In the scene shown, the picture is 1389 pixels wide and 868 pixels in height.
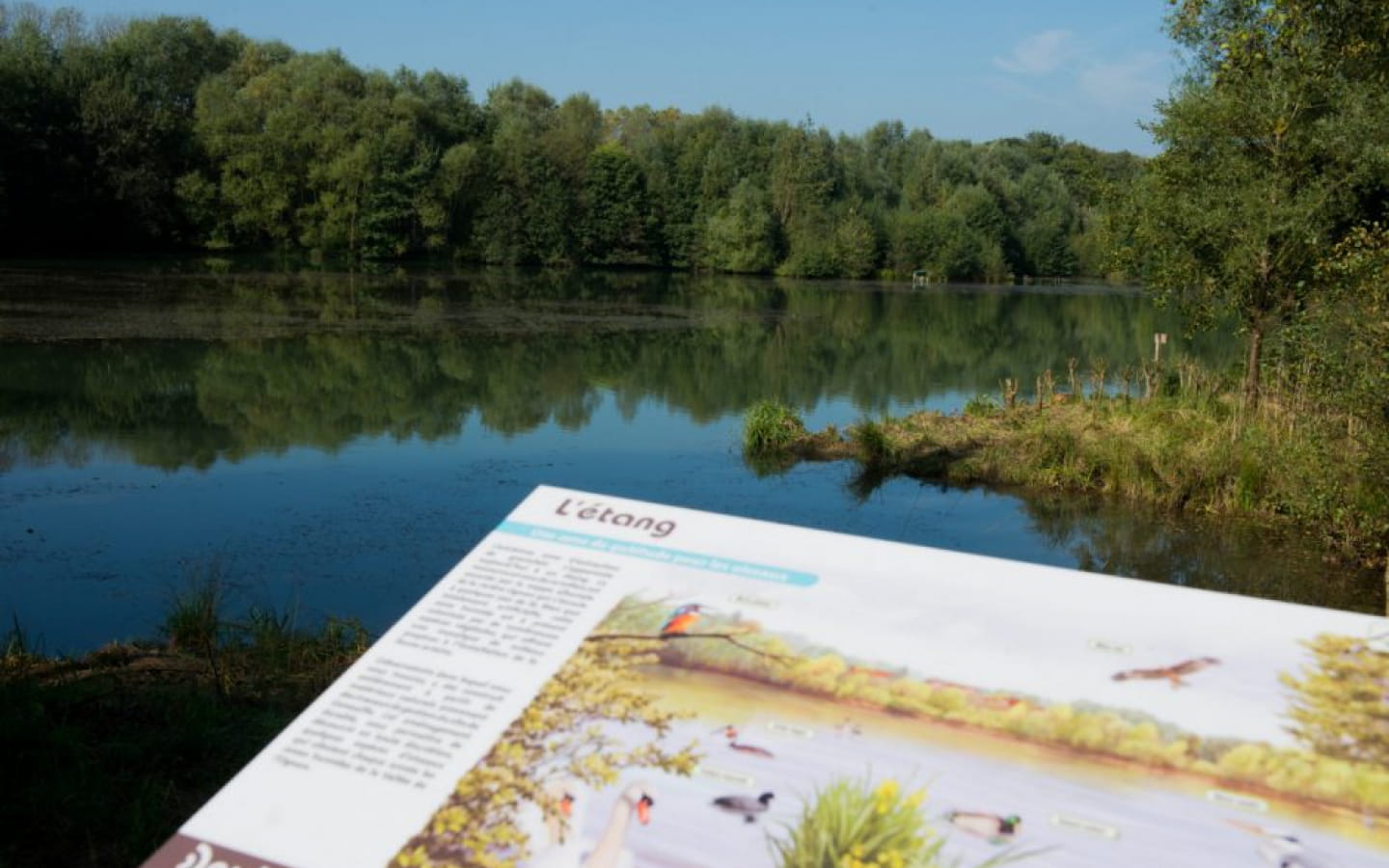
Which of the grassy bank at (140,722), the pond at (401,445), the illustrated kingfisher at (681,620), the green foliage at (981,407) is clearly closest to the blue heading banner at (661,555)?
the illustrated kingfisher at (681,620)

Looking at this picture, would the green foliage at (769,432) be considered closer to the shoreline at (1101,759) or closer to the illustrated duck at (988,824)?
the shoreline at (1101,759)

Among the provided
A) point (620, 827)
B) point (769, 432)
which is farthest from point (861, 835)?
point (769, 432)

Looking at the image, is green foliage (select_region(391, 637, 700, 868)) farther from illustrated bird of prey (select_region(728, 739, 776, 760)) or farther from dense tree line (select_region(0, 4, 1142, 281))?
dense tree line (select_region(0, 4, 1142, 281))

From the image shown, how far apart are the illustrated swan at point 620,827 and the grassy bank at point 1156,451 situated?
7425 mm

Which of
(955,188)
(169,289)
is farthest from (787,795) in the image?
(955,188)

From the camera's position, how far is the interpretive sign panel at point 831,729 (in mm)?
1910

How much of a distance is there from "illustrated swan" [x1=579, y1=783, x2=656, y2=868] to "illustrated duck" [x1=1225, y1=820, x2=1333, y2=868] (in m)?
0.96

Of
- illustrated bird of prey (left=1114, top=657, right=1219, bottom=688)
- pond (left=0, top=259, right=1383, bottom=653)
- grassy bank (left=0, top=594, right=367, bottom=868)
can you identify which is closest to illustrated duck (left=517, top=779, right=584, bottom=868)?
illustrated bird of prey (left=1114, top=657, right=1219, bottom=688)

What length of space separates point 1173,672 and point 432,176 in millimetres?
56202

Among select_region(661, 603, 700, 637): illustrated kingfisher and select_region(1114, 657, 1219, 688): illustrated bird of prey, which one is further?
select_region(661, 603, 700, 637): illustrated kingfisher

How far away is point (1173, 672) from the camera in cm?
213

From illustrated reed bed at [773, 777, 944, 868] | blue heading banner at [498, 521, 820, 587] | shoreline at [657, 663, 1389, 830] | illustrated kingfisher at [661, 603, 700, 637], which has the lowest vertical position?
illustrated reed bed at [773, 777, 944, 868]

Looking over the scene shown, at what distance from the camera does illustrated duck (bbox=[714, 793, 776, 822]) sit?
196 cm

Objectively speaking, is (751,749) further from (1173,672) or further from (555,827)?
(1173,672)
